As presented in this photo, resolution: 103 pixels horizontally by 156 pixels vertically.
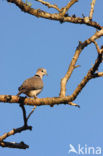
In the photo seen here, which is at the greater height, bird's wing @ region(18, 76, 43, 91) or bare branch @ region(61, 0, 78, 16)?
bare branch @ region(61, 0, 78, 16)

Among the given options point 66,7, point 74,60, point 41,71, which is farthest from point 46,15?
point 41,71

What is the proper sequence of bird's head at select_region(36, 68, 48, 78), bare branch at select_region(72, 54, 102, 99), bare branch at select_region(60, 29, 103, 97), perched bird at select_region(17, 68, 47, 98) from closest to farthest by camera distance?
bare branch at select_region(72, 54, 102, 99), bare branch at select_region(60, 29, 103, 97), perched bird at select_region(17, 68, 47, 98), bird's head at select_region(36, 68, 48, 78)

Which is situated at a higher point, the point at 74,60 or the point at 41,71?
the point at 41,71

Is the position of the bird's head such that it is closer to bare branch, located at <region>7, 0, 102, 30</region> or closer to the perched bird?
the perched bird

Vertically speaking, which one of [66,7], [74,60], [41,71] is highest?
[66,7]

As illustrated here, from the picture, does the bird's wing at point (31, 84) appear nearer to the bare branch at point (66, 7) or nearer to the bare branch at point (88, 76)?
the bare branch at point (66, 7)

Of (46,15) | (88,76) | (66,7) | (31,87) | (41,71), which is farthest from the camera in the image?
(41,71)

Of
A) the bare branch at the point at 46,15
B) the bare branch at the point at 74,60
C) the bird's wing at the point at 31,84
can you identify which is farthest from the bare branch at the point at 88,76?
the bird's wing at the point at 31,84

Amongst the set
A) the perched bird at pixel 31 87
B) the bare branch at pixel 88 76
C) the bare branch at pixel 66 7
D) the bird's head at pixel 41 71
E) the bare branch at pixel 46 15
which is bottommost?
the bare branch at pixel 88 76

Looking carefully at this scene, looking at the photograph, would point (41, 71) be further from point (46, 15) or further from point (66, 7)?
point (46, 15)

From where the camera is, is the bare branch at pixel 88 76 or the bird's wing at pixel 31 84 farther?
the bird's wing at pixel 31 84

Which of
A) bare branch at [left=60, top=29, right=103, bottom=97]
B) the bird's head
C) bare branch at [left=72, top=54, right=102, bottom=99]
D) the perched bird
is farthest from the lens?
the bird's head

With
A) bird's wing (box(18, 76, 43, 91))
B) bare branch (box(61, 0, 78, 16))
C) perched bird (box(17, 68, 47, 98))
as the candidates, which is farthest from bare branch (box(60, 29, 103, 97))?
bird's wing (box(18, 76, 43, 91))

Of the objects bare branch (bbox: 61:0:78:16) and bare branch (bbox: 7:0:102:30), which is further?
bare branch (bbox: 61:0:78:16)
